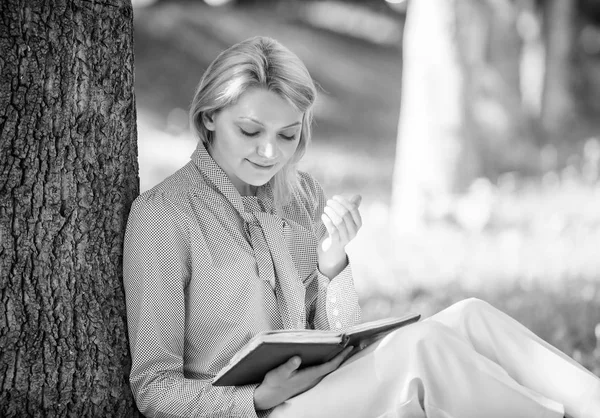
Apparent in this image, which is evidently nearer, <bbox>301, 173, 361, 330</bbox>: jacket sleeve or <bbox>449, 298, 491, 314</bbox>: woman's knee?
<bbox>449, 298, 491, 314</bbox>: woman's knee

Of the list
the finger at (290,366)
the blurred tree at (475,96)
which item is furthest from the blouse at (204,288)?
the blurred tree at (475,96)

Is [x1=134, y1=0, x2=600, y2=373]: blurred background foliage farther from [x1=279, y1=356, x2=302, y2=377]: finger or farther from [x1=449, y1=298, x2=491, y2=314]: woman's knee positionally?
[x1=279, y1=356, x2=302, y2=377]: finger

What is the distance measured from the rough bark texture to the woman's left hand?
24.0 inches

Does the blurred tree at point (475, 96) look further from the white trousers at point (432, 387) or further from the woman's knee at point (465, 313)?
the white trousers at point (432, 387)

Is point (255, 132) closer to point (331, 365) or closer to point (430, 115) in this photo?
point (331, 365)

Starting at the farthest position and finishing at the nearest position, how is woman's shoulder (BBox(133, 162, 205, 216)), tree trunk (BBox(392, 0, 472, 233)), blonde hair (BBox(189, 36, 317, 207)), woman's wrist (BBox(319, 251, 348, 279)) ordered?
tree trunk (BBox(392, 0, 472, 233))
woman's wrist (BBox(319, 251, 348, 279))
blonde hair (BBox(189, 36, 317, 207))
woman's shoulder (BBox(133, 162, 205, 216))

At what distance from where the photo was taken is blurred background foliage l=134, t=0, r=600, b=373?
6.20 m

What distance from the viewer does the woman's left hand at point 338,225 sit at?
2.79 metres

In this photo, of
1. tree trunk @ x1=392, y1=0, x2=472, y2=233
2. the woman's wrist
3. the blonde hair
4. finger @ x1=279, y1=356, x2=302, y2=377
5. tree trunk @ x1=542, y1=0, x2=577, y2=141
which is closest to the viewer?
finger @ x1=279, y1=356, x2=302, y2=377

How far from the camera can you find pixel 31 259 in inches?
98.8

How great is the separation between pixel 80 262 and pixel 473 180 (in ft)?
17.7

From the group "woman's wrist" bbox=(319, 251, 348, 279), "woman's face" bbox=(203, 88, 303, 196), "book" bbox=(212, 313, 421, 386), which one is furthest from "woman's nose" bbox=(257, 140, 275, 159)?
"book" bbox=(212, 313, 421, 386)

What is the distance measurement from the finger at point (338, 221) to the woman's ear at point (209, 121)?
1.41 ft

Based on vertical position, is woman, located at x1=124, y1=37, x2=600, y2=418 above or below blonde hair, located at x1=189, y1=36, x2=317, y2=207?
below
